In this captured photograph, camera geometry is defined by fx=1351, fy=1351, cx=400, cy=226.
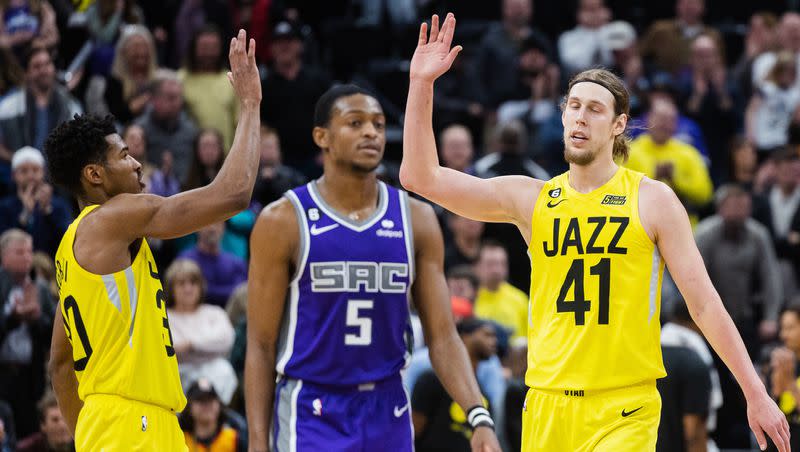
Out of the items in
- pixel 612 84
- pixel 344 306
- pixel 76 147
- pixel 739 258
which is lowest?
pixel 344 306

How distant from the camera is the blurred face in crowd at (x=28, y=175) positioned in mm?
11516

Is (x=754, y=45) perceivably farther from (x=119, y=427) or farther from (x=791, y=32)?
(x=119, y=427)

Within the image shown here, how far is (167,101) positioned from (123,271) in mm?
6982

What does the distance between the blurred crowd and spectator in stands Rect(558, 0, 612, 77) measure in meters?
0.03

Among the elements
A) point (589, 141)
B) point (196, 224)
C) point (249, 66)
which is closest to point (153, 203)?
point (196, 224)

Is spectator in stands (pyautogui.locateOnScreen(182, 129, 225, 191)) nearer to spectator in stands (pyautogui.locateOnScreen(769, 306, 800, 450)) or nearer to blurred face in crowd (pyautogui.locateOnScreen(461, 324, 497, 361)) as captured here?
blurred face in crowd (pyautogui.locateOnScreen(461, 324, 497, 361))

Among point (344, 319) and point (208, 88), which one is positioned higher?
point (208, 88)

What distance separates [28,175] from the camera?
11.5 meters

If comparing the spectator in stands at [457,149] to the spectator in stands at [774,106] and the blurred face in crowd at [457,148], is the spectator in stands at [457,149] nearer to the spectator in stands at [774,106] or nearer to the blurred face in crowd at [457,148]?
the blurred face in crowd at [457,148]

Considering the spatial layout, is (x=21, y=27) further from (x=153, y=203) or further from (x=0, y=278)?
(x=153, y=203)

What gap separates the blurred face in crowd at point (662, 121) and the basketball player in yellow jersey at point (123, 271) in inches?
322

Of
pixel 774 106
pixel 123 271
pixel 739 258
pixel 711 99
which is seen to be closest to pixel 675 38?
pixel 711 99

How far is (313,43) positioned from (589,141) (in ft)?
32.6

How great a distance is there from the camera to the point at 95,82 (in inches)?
533
